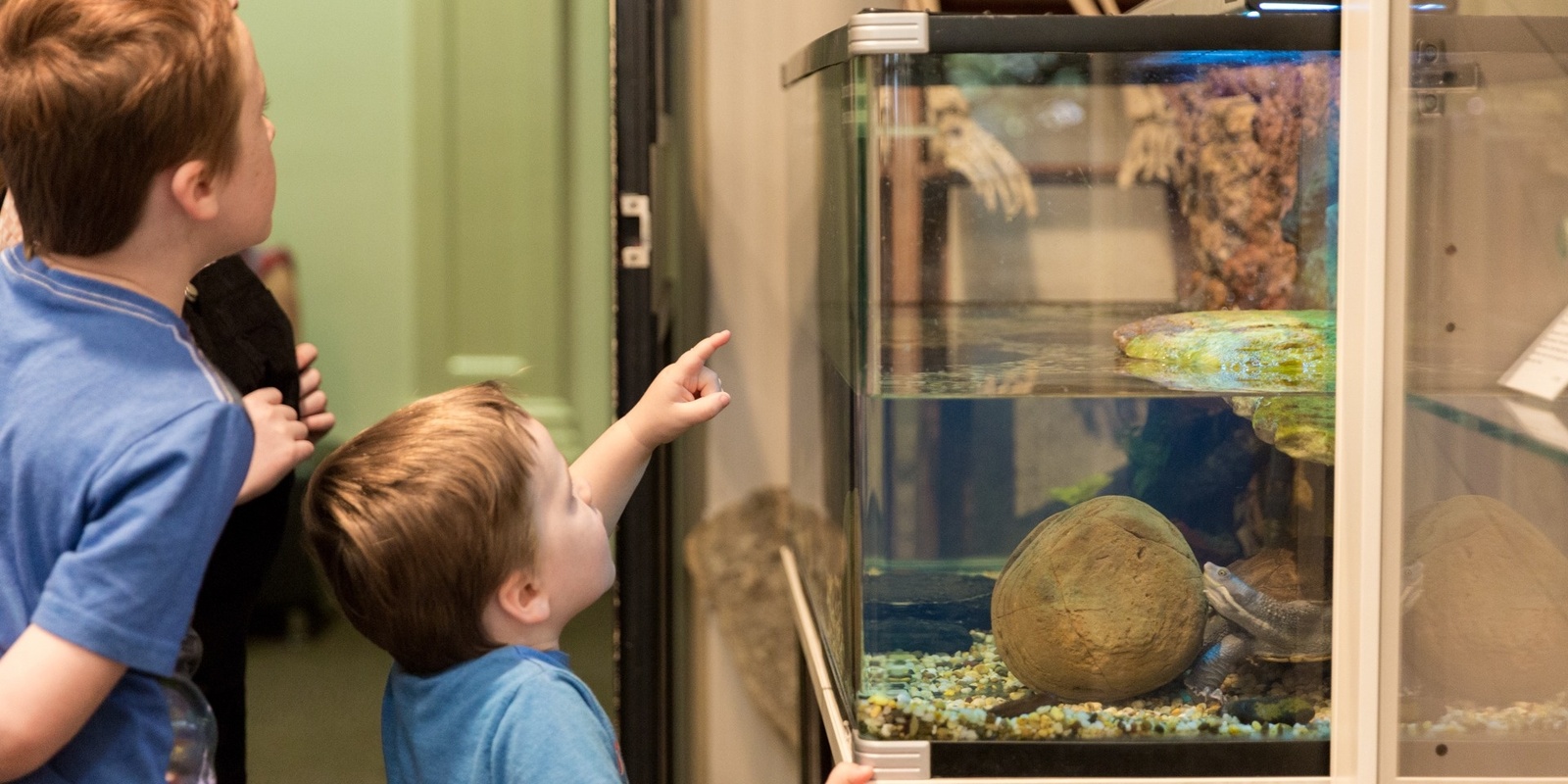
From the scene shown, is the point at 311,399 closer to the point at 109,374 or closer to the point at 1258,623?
the point at 109,374

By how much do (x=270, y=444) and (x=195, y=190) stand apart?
28 centimetres

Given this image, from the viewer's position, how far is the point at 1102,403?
4.43 feet

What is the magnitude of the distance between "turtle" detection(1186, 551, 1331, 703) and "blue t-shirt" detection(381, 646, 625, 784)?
60 cm

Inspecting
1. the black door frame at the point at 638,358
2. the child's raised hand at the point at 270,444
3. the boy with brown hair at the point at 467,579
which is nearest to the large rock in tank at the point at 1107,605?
the boy with brown hair at the point at 467,579

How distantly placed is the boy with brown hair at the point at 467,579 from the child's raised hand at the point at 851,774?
0.78 feet

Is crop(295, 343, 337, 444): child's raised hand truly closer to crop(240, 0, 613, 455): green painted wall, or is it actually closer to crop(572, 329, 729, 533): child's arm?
crop(240, 0, 613, 455): green painted wall

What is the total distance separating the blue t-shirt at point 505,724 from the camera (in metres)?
0.99

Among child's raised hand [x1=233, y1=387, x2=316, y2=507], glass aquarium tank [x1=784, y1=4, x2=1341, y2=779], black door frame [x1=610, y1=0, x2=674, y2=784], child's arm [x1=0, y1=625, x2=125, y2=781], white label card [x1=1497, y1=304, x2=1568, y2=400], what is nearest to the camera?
child's arm [x1=0, y1=625, x2=125, y2=781]

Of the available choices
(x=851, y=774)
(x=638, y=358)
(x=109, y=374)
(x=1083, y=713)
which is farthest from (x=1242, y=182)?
(x=109, y=374)

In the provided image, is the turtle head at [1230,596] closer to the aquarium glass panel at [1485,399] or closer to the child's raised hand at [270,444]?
the aquarium glass panel at [1485,399]

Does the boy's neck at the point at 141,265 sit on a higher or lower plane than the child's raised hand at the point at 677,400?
higher

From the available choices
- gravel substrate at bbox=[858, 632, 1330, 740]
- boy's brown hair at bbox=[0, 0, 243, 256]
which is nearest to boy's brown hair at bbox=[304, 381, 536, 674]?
boy's brown hair at bbox=[0, 0, 243, 256]

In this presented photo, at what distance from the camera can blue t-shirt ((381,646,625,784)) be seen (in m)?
0.99

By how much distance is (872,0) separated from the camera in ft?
7.61
